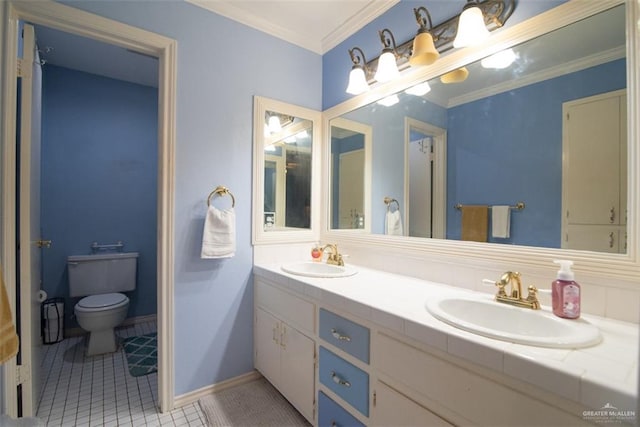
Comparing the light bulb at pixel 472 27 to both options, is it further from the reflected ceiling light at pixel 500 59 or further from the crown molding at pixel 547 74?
the crown molding at pixel 547 74

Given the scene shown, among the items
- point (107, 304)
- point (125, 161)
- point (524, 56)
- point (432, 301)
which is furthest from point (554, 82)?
point (125, 161)

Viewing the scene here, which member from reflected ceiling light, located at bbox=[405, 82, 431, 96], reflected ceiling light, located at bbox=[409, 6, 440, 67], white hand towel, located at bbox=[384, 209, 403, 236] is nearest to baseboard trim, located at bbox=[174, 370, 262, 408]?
white hand towel, located at bbox=[384, 209, 403, 236]

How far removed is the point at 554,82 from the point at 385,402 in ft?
4.57

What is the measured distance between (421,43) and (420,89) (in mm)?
259

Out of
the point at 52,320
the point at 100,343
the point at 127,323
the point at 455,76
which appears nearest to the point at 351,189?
the point at 455,76

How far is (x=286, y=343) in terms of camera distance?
5.34 feet

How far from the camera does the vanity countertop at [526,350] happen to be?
622mm

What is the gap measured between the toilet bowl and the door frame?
33.4 inches

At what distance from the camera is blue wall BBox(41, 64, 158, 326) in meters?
2.53

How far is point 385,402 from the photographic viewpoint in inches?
42.0

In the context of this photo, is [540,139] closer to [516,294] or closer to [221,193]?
[516,294]

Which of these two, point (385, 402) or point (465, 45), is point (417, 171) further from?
point (385, 402)

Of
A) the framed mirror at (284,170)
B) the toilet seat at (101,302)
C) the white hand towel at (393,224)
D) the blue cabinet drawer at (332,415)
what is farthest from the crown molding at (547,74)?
the toilet seat at (101,302)

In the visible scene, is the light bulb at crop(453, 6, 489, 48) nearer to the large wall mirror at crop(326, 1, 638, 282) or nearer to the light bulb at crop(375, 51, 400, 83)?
the large wall mirror at crop(326, 1, 638, 282)
